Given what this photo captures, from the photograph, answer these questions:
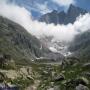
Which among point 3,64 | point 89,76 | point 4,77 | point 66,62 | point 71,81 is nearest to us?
point 71,81

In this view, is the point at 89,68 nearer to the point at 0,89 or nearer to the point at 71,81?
the point at 71,81

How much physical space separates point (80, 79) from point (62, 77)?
18.9 m

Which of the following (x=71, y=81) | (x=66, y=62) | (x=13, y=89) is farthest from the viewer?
(x=66, y=62)

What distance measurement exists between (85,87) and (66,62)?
98979 millimetres

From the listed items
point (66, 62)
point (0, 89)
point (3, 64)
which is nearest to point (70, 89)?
point (0, 89)

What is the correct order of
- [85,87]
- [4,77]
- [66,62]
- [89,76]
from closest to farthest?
1. [85,87]
2. [89,76]
3. [4,77]
4. [66,62]

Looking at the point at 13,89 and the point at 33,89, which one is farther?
the point at 33,89

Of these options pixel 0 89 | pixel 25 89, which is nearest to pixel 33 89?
pixel 25 89

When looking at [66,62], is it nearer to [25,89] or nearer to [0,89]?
[25,89]

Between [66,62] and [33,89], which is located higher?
[66,62]

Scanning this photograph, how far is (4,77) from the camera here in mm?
137250

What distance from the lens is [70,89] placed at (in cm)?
7044

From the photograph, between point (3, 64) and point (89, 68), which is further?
point (3, 64)

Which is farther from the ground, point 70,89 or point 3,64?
point 3,64
